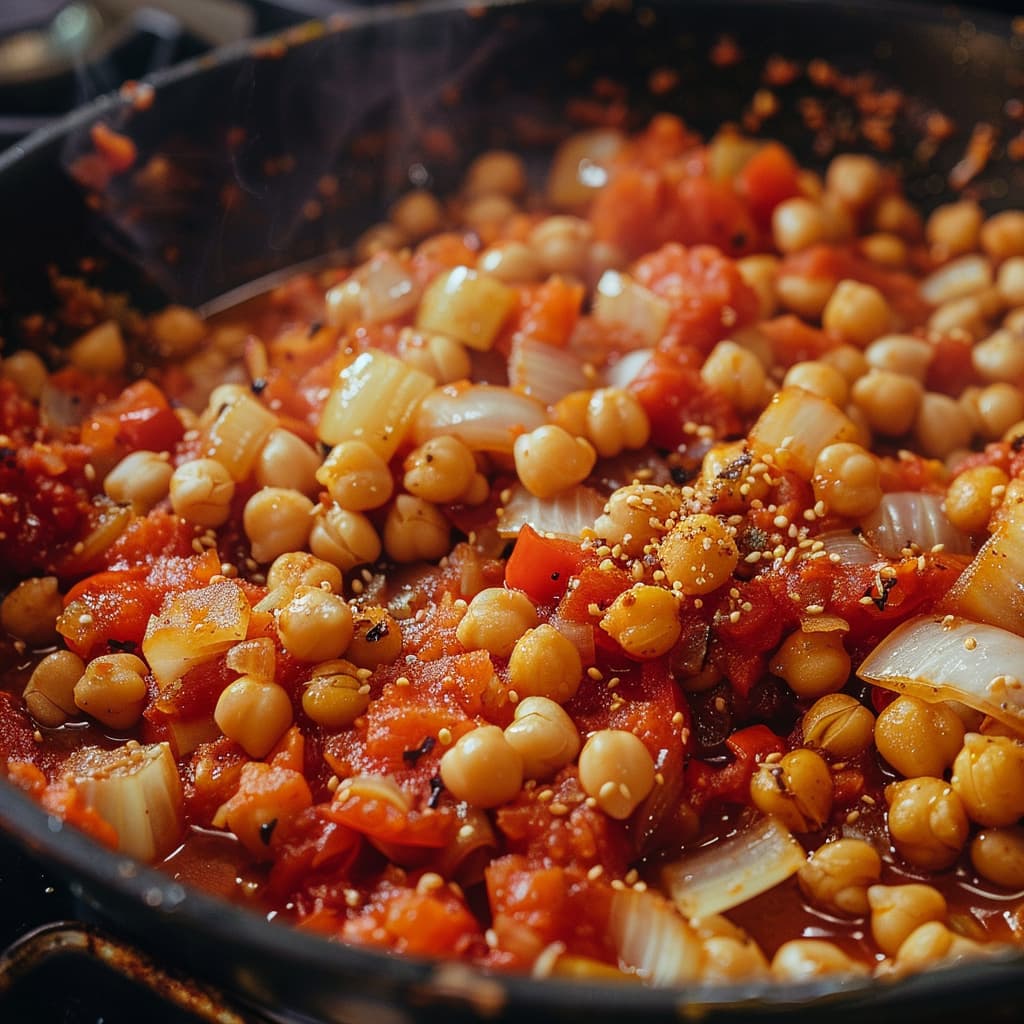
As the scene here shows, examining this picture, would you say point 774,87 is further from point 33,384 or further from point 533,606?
point 33,384

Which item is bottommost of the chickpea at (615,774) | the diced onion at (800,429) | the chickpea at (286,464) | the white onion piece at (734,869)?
the white onion piece at (734,869)

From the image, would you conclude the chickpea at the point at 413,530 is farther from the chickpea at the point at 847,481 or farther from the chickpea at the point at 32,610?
the chickpea at the point at 847,481

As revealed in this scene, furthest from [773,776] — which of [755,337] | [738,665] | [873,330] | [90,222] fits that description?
[90,222]

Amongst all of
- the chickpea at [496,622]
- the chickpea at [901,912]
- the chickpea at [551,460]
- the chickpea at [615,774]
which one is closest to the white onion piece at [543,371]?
the chickpea at [551,460]

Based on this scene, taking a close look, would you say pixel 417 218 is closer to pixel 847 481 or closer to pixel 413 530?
pixel 413 530

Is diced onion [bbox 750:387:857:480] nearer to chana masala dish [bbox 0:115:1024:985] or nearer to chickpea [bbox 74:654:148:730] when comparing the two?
chana masala dish [bbox 0:115:1024:985]
